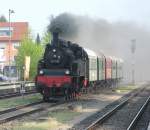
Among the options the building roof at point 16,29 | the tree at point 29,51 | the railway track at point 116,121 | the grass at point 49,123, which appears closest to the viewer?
the grass at point 49,123

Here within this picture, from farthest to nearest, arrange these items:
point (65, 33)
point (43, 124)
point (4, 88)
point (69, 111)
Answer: point (4, 88) → point (65, 33) → point (69, 111) → point (43, 124)

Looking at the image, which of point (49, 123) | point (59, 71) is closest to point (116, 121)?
point (49, 123)

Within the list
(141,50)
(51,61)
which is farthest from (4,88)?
(141,50)

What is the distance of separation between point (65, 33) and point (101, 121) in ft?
54.5

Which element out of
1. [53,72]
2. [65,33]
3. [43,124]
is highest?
[65,33]

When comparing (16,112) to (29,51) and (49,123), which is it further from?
(29,51)

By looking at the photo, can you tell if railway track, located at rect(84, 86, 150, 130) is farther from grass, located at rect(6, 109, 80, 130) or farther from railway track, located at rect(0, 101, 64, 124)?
railway track, located at rect(0, 101, 64, 124)

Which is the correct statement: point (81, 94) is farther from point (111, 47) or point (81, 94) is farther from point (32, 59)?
point (32, 59)

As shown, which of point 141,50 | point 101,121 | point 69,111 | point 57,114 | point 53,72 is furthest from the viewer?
point 141,50

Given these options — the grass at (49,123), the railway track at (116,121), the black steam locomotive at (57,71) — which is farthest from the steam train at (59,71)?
the grass at (49,123)

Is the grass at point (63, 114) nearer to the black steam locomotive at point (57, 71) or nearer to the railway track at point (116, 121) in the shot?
the railway track at point (116, 121)

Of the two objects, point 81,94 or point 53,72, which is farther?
point 81,94

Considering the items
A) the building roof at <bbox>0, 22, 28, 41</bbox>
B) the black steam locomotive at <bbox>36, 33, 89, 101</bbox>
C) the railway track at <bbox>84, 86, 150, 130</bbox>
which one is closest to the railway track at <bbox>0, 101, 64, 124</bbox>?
the black steam locomotive at <bbox>36, 33, 89, 101</bbox>

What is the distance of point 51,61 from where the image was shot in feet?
99.8
